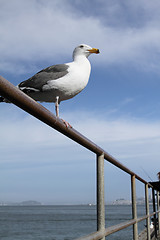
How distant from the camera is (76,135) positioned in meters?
1.45

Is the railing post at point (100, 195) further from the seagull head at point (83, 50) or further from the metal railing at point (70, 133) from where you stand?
the seagull head at point (83, 50)

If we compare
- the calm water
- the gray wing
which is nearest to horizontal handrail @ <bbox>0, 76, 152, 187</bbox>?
the gray wing

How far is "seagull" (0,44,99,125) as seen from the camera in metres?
2.46

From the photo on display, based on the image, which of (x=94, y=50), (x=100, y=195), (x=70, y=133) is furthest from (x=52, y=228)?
(x=70, y=133)

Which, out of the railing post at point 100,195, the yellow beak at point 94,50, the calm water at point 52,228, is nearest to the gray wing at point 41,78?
the yellow beak at point 94,50

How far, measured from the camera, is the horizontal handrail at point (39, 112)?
0.90 meters

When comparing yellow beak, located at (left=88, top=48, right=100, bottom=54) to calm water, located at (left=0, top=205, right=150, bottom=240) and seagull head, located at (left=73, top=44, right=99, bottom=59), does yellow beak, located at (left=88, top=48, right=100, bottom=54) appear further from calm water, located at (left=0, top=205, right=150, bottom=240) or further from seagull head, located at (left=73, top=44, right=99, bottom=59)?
calm water, located at (left=0, top=205, right=150, bottom=240)

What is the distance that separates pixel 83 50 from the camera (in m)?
3.03

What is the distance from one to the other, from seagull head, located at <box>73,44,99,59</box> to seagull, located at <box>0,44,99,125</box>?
1.21 feet

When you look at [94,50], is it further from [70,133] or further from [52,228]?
[52,228]

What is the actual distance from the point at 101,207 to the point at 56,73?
1287 mm

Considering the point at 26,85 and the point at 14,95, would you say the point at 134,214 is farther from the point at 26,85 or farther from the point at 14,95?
the point at 14,95

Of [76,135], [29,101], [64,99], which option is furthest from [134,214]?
[29,101]

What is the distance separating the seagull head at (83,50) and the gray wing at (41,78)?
15.6 inches
